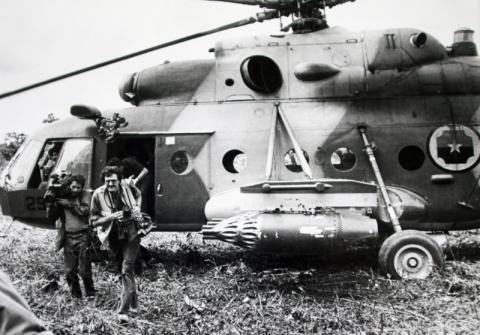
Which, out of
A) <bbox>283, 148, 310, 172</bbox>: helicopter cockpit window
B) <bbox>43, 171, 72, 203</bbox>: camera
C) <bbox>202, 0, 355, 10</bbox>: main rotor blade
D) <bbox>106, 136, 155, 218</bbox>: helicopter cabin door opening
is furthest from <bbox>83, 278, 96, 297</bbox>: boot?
<bbox>202, 0, 355, 10</bbox>: main rotor blade

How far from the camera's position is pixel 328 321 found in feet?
14.4

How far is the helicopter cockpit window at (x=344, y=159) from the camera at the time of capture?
6.84 m

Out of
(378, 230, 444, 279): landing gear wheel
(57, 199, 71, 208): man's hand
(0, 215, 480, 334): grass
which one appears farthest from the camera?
(378, 230, 444, 279): landing gear wheel

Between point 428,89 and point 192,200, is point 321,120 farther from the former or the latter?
point 192,200

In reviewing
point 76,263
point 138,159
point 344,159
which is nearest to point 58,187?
point 76,263

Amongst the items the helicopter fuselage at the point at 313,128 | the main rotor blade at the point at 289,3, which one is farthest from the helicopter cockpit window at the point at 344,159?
the main rotor blade at the point at 289,3

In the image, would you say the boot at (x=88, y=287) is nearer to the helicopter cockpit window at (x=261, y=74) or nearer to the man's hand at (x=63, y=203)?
the man's hand at (x=63, y=203)

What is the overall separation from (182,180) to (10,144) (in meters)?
12.8

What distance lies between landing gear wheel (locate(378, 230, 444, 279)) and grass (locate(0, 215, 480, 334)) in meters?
0.15

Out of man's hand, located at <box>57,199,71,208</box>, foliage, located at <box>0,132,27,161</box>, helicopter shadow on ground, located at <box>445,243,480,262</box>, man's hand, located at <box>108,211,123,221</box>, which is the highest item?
foliage, located at <box>0,132,27,161</box>

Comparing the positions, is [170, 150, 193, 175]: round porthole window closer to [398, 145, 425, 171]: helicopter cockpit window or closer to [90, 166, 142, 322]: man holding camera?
[90, 166, 142, 322]: man holding camera

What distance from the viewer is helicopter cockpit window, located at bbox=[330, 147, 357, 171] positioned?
6840mm

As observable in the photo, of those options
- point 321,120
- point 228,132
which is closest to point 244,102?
point 228,132

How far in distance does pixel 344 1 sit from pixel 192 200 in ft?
11.4
